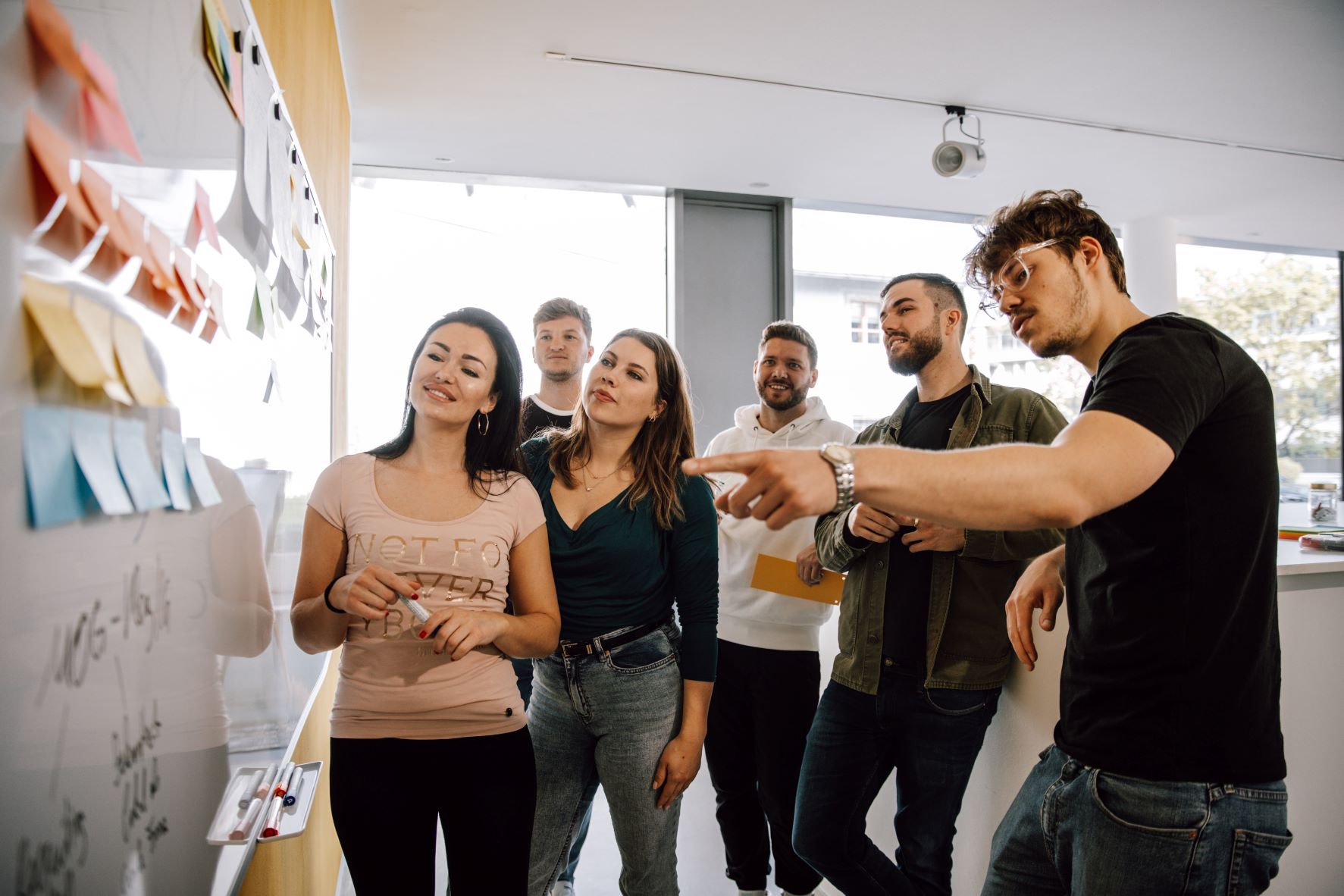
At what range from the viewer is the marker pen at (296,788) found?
120cm

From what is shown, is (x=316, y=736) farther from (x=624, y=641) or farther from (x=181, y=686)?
(x=181, y=686)

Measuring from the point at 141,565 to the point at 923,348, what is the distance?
1738 mm

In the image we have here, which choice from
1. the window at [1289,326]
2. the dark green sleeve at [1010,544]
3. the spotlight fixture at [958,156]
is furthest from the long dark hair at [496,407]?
the window at [1289,326]

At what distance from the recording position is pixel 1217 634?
40.7 inches

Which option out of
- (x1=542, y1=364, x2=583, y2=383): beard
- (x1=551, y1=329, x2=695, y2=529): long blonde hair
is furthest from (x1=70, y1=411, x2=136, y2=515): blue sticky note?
(x1=542, y1=364, x2=583, y2=383): beard

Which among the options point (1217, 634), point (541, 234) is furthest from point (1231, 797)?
point (541, 234)

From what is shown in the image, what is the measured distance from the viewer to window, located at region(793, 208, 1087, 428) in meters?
5.06

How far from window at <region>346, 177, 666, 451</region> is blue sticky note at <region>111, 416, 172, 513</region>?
10.1ft

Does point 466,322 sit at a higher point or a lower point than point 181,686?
higher

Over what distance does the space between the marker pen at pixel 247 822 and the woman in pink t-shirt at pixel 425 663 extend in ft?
0.76

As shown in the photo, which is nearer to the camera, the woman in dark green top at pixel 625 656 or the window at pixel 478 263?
the woman in dark green top at pixel 625 656

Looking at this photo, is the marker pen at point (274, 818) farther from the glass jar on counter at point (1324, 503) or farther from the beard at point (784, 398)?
the glass jar on counter at point (1324, 503)

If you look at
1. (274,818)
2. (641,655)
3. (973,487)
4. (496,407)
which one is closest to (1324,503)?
(641,655)

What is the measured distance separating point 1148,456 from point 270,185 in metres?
1.30
